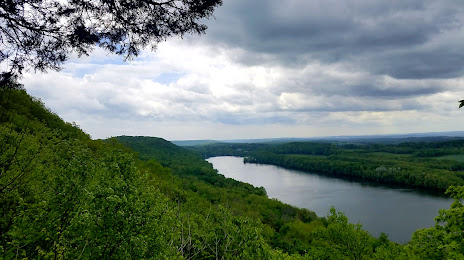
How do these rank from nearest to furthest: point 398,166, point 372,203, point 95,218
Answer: point 95,218 → point 372,203 → point 398,166

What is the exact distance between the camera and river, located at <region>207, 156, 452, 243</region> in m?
34.9

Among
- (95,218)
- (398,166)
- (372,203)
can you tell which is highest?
(95,218)

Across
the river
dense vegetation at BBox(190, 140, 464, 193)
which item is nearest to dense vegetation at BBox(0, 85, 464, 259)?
the river

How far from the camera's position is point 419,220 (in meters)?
35.8

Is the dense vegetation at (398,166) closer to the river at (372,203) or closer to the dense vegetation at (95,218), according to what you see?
the river at (372,203)

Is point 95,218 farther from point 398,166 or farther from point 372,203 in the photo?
point 398,166

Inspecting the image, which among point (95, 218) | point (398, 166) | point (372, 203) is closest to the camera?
point (95, 218)

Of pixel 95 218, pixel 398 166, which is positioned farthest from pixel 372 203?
pixel 95 218

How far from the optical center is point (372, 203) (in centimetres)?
4647

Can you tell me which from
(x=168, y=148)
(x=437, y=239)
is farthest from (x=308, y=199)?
(x=168, y=148)

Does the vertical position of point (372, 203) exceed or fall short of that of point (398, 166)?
it falls short

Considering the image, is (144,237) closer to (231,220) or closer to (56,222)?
(56,222)

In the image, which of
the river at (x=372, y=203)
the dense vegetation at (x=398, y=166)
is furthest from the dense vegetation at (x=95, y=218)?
the dense vegetation at (x=398, y=166)

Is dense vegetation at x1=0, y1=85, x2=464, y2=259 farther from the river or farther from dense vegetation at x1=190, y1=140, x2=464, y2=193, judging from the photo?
dense vegetation at x1=190, y1=140, x2=464, y2=193
